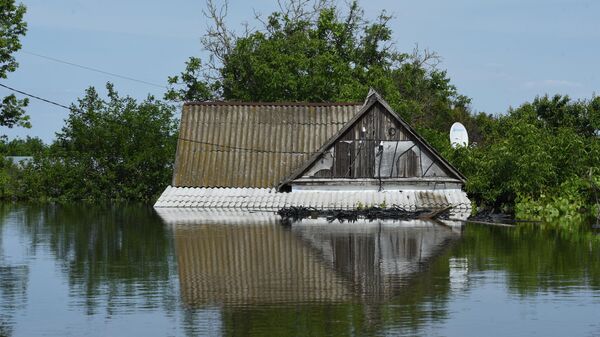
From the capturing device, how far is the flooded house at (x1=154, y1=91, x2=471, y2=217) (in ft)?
127

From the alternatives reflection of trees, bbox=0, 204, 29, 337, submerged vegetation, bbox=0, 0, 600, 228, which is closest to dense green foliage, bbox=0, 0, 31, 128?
submerged vegetation, bbox=0, 0, 600, 228

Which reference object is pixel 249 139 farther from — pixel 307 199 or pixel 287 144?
pixel 307 199

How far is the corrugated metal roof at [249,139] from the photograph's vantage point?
41.2 m

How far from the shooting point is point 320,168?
3969 centimetres

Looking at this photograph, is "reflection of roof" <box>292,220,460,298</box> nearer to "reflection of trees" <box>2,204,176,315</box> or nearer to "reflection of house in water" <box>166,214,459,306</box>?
"reflection of house in water" <box>166,214,459,306</box>

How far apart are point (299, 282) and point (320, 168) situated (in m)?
21.7

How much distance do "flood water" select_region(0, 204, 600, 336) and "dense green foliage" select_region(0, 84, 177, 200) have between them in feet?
80.9

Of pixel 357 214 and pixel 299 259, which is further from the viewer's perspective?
pixel 357 214

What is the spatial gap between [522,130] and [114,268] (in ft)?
81.0

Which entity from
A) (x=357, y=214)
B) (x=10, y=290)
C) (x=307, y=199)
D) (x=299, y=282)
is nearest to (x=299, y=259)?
(x=299, y=282)

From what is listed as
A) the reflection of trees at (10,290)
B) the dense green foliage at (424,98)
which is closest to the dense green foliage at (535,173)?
the dense green foliage at (424,98)

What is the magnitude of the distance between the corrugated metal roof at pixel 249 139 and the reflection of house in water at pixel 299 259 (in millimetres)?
8731

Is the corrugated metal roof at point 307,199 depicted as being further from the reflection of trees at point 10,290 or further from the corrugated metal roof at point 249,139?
the reflection of trees at point 10,290

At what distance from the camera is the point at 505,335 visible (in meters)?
13.2
